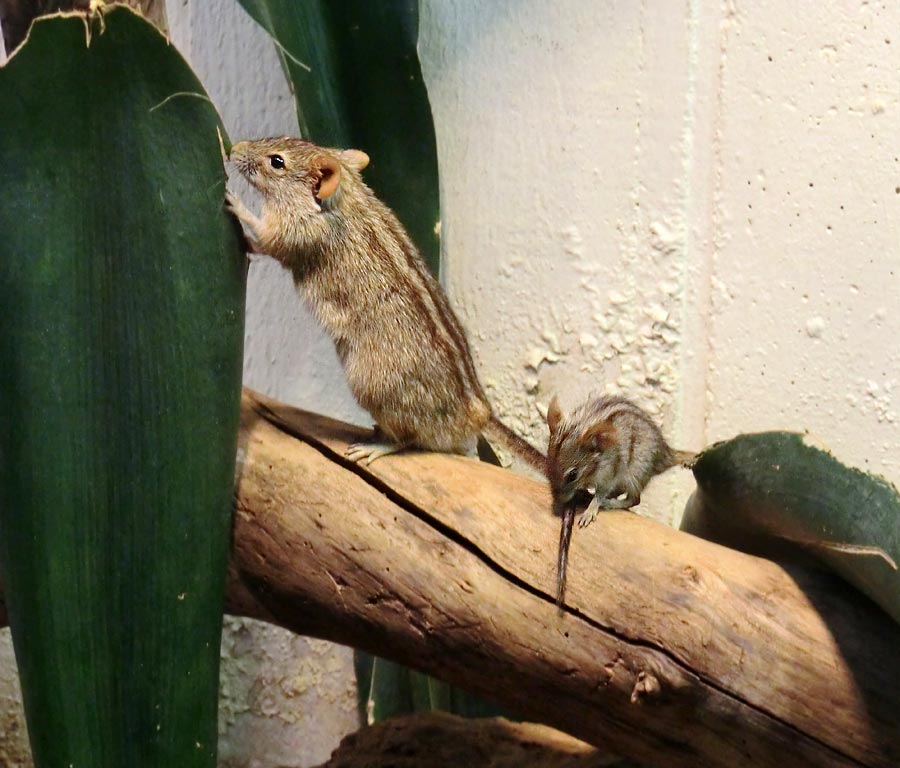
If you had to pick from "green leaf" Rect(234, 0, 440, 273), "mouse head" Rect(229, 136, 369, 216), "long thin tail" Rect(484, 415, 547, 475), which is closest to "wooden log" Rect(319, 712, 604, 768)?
"long thin tail" Rect(484, 415, 547, 475)

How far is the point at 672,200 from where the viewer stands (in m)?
1.98

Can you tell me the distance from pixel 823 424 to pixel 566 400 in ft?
1.73

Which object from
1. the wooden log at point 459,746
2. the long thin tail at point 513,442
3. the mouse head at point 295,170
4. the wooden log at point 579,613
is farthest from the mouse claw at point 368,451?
the wooden log at point 459,746

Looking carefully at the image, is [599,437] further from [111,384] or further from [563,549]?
[111,384]

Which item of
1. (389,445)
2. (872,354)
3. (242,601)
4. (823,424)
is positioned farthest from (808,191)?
(242,601)

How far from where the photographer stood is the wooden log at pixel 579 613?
1.34 meters

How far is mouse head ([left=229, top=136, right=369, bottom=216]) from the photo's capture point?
1.67 meters

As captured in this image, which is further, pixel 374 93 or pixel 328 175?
pixel 374 93

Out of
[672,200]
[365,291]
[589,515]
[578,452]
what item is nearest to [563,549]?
[589,515]

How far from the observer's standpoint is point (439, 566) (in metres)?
1.40

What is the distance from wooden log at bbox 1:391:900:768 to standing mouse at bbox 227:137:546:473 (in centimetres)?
20

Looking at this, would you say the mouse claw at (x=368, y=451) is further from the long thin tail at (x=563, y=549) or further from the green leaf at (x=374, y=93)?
the green leaf at (x=374, y=93)

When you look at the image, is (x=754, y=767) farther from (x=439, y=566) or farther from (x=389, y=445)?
(x=389, y=445)

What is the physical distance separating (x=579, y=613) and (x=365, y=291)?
2.17 feet
